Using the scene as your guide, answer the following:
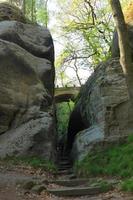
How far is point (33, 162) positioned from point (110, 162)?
120 inches

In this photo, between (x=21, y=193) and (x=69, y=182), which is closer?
(x=21, y=193)

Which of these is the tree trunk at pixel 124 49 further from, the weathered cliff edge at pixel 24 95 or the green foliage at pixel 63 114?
the green foliage at pixel 63 114

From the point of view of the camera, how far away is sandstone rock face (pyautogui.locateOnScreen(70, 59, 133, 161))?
16.5m

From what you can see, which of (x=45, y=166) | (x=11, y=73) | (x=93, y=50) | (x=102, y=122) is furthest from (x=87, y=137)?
(x=93, y=50)

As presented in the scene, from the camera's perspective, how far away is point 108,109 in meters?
17.0

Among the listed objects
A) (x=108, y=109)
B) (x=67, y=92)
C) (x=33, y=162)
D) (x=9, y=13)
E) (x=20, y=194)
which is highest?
(x=9, y=13)

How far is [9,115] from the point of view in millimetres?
18391

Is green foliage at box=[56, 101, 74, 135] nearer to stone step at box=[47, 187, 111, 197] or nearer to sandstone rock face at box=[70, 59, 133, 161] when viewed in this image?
sandstone rock face at box=[70, 59, 133, 161]

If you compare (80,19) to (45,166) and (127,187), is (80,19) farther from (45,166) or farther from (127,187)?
(127,187)

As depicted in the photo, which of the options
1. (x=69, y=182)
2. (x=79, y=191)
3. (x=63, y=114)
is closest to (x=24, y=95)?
(x=69, y=182)

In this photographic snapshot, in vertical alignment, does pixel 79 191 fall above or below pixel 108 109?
below

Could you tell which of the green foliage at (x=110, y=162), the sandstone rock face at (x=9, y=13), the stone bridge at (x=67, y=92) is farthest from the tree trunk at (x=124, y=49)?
the stone bridge at (x=67, y=92)

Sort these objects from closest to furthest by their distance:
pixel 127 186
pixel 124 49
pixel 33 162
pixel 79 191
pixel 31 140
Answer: pixel 127 186, pixel 79 191, pixel 124 49, pixel 33 162, pixel 31 140

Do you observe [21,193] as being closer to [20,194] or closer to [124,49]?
[20,194]
